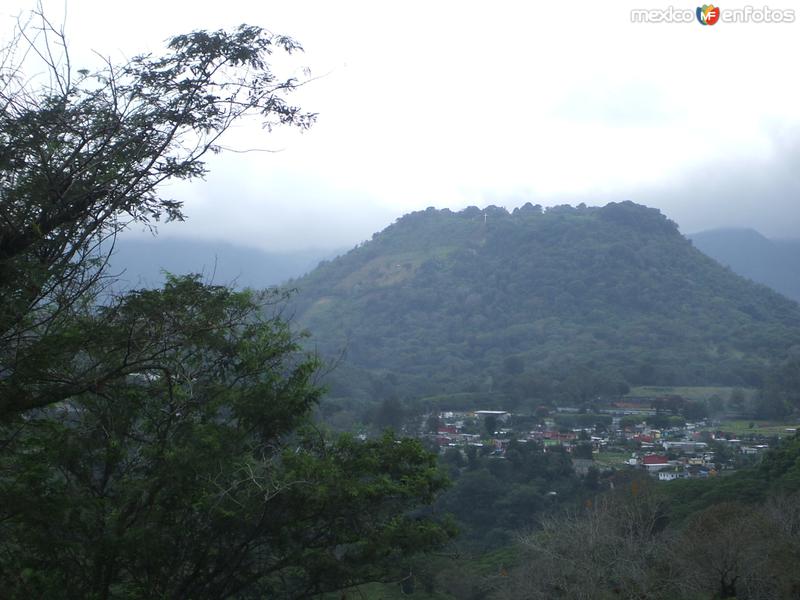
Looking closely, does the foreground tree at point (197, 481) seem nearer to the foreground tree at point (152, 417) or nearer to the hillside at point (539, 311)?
the foreground tree at point (152, 417)

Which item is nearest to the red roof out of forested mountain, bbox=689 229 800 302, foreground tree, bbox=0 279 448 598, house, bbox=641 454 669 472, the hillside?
house, bbox=641 454 669 472

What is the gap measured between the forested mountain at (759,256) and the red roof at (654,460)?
49.3 meters

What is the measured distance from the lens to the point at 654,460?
1008 inches

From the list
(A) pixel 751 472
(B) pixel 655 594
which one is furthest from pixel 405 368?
(B) pixel 655 594

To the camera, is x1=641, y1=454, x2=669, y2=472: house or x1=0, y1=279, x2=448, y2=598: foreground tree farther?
x1=641, y1=454, x2=669, y2=472: house

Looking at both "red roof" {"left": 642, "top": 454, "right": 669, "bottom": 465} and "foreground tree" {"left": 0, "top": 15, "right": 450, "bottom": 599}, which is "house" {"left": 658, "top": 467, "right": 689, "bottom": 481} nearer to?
"red roof" {"left": 642, "top": 454, "right": 669, "bottom": 465}

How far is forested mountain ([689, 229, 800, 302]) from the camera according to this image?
7269 cm

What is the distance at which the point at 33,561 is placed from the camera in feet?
15.0

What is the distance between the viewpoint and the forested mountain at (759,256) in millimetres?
72688

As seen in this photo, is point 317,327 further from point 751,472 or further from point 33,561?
point 33,561

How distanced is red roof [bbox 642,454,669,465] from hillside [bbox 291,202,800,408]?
42.3 ft

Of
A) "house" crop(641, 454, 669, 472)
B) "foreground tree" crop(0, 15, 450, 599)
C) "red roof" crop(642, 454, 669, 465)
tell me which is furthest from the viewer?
"red roof" crop(642, 454, 669, 465)

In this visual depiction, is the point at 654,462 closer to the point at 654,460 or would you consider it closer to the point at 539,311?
the point at 654,460

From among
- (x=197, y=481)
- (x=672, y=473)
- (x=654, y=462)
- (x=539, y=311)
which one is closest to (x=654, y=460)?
(x=654, y=462)
